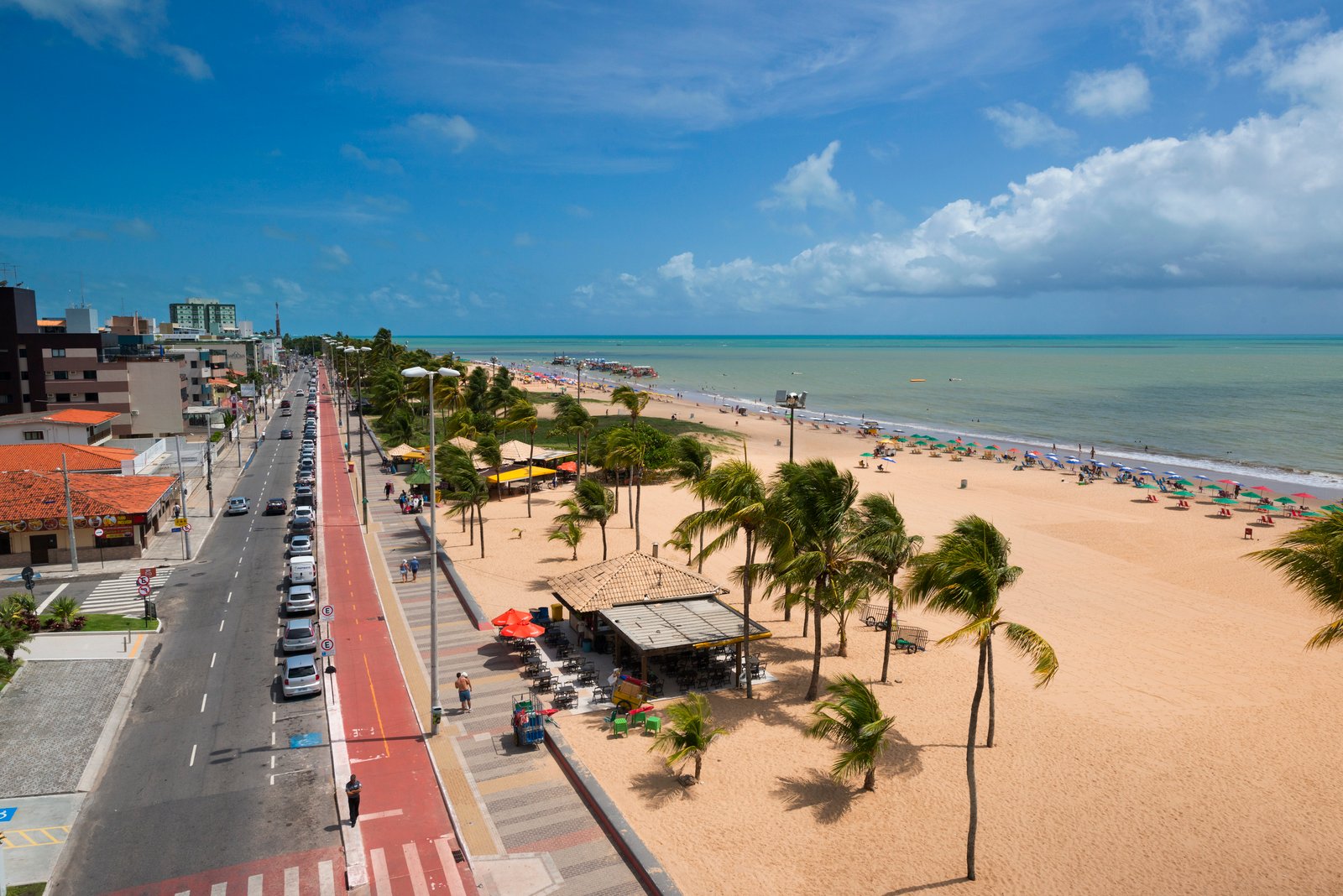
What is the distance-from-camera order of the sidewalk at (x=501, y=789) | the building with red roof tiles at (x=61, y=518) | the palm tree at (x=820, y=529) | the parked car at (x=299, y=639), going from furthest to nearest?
the building with red roof tiles at (x=61, y=518) → the parked car at (x=299, y=639) → the palm tree at (x=820, y=529) → the sidewalk at (x=501, y=789)

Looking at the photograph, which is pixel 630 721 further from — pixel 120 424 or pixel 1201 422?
pixel 1201 422

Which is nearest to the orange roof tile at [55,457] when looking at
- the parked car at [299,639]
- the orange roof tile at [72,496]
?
the orange roof tile at [72,496]

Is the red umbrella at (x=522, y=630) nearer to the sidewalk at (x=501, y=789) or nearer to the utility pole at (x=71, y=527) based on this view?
the sidewalk at (x=501, y=789)

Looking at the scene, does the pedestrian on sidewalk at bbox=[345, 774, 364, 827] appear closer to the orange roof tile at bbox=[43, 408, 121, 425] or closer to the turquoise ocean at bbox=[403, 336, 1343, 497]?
the orange roof tile at bbox=[43, 408, 121, 425]

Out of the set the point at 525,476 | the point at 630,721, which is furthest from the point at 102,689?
the point at 525,476

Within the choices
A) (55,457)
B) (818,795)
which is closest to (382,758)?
(818,795)

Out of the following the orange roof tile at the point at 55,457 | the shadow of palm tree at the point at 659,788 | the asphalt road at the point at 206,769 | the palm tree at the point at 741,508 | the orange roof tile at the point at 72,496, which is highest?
the palm tree at the point at 741,508
